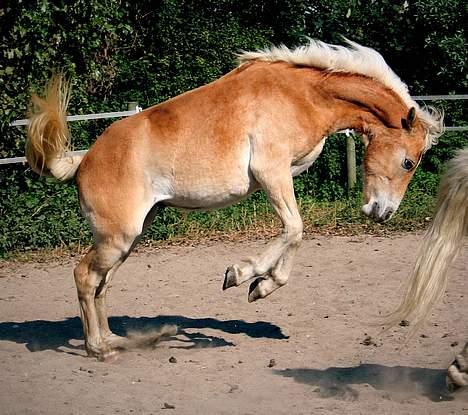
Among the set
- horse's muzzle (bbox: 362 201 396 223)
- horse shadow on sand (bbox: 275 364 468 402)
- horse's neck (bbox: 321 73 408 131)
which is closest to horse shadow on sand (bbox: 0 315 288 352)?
horse shadow on sand (bbox: 275 364 468 402)

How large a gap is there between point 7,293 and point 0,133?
8.65 ft

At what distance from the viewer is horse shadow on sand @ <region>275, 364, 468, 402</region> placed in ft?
16.6

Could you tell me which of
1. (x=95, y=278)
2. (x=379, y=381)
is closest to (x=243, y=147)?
(x=95, y=278)

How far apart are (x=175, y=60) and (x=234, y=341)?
6.43m

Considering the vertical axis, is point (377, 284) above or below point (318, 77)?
below

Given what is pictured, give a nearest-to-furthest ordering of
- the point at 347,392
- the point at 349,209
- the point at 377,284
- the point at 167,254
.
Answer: the point at 347,392 → the point at 377,284 → the point at 167,254 → the point at 349,209

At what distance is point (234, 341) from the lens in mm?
6535

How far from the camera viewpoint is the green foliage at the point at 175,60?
401 inches

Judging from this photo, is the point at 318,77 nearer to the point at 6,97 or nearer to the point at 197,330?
the point at 197,330

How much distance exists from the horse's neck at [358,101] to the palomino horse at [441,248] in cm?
157

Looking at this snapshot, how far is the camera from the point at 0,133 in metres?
10.3

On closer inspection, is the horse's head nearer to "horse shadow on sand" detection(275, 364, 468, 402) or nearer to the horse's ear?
the horse's ear

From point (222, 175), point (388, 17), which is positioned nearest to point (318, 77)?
point (222, 175)

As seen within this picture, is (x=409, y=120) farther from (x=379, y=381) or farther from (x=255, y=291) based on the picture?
(x=379, y=381)
